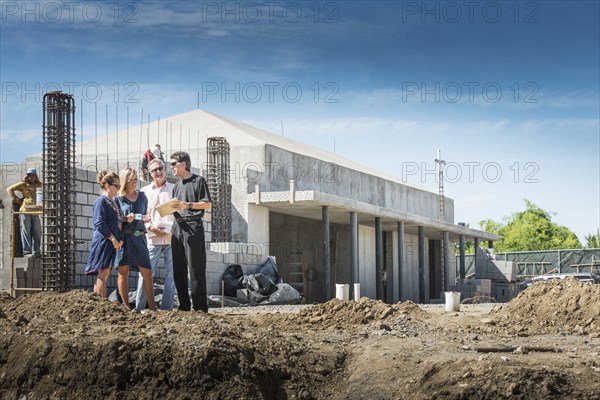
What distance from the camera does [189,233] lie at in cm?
941

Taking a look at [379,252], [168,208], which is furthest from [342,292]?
[379,252]

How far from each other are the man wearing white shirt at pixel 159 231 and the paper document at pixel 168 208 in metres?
0.46

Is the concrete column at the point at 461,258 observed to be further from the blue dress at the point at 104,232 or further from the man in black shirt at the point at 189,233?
the blue dress at the point at 104,232

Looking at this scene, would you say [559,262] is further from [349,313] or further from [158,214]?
[158,214]

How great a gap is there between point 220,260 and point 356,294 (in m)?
3.78

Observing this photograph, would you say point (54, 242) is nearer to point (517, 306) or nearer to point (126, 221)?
point (126, 221)

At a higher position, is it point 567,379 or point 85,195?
point 85,195

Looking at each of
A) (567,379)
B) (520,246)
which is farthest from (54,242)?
(520,246)

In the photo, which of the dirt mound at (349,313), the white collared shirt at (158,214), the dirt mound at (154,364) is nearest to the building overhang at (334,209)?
the dirt mound at (349,313)

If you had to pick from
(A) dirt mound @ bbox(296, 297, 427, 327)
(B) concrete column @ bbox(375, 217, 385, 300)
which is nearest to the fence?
(B) concrete column @ bbox(375, 217, 385, 300)

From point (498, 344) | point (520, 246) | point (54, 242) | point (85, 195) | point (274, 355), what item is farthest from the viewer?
point (520, 246)

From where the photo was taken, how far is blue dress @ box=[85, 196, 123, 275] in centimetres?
952

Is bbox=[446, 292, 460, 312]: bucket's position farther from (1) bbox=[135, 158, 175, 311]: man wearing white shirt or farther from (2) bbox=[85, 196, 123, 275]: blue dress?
(2) bbox=[85, 196, 123, 275]: blue dress

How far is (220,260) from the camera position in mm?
18844
